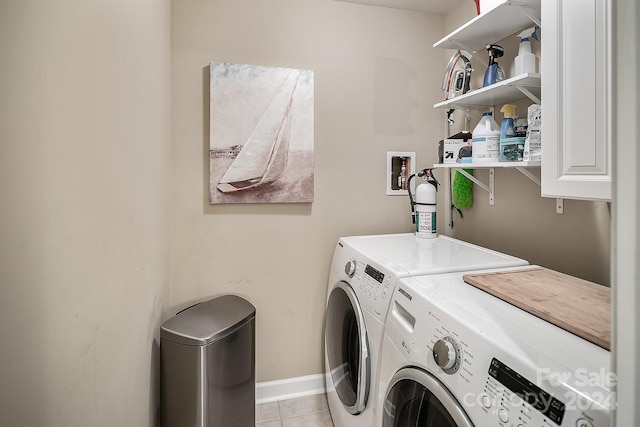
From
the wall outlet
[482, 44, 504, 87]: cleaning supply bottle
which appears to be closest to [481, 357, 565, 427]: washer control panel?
[482, 44, 504, 87]: cleaning supply bottle

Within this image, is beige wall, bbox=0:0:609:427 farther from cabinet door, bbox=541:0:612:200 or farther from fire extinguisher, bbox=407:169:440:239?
cabinet door, bbox=541:0:612:200

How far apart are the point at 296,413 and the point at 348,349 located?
0.65 metres

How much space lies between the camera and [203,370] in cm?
139

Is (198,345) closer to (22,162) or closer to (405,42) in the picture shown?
(22,162)

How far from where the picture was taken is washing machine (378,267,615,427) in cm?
59

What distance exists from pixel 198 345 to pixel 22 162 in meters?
1.06

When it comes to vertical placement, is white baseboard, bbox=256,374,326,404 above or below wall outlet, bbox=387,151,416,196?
below

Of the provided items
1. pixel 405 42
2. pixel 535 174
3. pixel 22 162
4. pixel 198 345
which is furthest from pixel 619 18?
pixel 405 42

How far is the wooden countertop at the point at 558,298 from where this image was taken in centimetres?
78

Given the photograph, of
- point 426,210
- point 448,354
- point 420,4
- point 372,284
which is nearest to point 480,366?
point 448,354

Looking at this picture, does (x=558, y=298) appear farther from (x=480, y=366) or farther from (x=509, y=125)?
(x=509, y=125)

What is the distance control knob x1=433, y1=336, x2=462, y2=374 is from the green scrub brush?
54.8 inches

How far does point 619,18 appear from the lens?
0.39 m

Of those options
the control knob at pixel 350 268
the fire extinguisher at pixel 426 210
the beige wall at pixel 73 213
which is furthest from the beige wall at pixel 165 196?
the control knob at pixel 350 268
